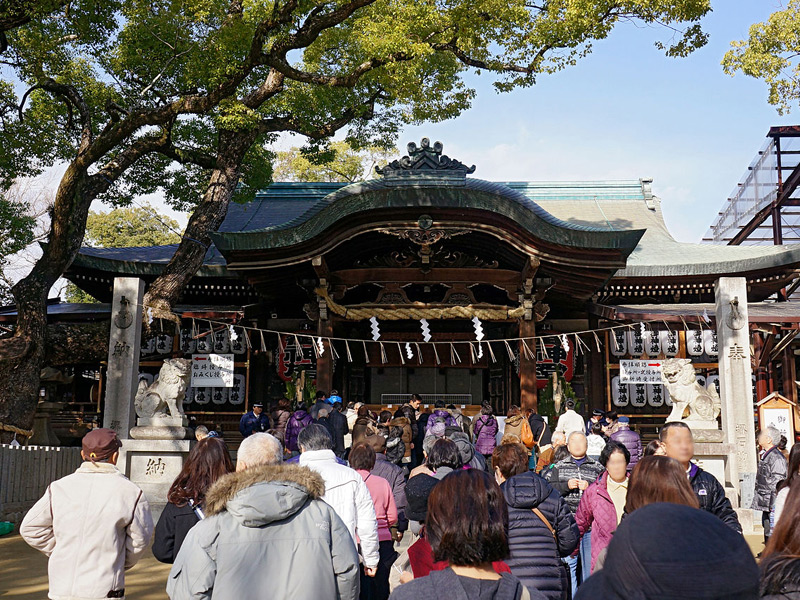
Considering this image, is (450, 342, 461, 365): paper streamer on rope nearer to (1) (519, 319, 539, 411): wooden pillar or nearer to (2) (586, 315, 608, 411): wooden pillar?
(1) (519, 319, 539, 411): wooden pillar

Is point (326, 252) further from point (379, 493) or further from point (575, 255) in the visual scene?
point (379, 493)

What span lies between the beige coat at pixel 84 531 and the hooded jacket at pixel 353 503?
108cm

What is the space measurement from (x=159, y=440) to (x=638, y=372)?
8.89 metres

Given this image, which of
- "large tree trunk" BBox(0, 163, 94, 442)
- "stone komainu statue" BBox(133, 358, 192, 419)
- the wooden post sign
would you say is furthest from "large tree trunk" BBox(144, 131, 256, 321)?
the wooden post sign

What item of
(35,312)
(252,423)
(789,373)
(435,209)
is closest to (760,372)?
(789,373)

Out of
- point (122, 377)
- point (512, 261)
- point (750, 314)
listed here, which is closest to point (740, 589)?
point (122, 377)

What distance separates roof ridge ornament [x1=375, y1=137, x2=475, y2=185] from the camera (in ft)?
44.9

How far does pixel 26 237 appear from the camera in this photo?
15.9m

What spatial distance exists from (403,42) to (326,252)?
3.87 meters

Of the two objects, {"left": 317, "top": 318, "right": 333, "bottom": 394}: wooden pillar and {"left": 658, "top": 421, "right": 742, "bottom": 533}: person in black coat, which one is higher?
{"left": 317, "top": 318, "right": 333, "bottom": 394}: wooden pillar

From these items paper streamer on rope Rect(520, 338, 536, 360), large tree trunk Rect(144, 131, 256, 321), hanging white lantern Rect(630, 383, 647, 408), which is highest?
large tree trunk Rect(144, 131, 256, 321)

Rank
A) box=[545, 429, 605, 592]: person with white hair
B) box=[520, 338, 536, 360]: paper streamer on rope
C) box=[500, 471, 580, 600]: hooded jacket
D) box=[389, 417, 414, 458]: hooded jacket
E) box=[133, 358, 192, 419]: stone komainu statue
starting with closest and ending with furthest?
box=[500, 471, 580, 600]: hooded jacket
box=[545, 429, 605, 592]: person with white hair
box=[133, 358, 192, 419]: stone komainu statue
box=[389, 417, 414, 458]: hooded jacket
box=[520, 338, 536, 360]: paper streamer on rope

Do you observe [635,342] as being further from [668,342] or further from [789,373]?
[789,373]

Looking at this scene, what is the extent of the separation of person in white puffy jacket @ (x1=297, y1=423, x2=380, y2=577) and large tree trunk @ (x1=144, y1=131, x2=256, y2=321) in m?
9.33
